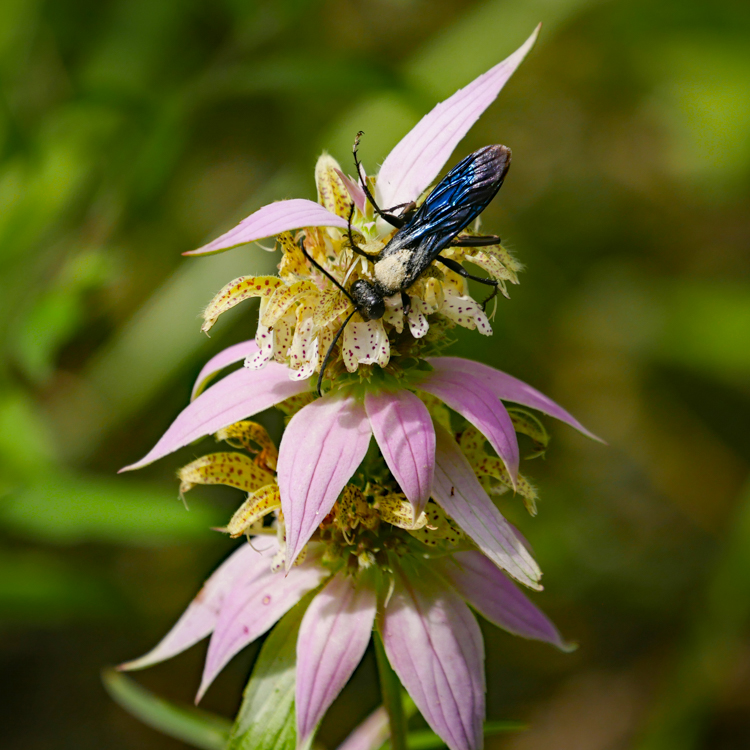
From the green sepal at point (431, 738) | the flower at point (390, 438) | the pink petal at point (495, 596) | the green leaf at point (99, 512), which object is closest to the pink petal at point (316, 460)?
the flower at point (390, 438)

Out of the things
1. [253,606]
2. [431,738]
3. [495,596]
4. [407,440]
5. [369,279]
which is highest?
[369,279]

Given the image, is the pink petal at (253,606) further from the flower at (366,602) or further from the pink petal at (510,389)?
the pink petal at (510,389)

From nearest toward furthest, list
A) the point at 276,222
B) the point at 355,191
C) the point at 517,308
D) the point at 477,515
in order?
the point at 276,222, the point at 477,515, the point at 355,191, the point at 517,308

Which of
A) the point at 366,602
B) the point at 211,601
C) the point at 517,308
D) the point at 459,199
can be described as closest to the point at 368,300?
the point at 459,199

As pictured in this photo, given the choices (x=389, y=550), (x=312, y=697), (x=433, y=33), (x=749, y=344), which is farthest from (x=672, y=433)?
(x=312, y=697)

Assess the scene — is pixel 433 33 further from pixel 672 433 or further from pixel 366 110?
pixel 672 433

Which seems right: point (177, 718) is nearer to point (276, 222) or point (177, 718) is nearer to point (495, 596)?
point (495, 596)
